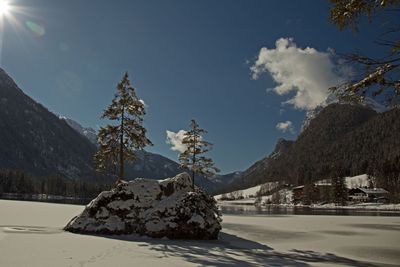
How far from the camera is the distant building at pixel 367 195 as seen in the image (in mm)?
144250

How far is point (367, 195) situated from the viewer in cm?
14662

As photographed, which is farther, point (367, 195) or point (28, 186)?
point (28, 186)

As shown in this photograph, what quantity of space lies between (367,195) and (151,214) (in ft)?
483

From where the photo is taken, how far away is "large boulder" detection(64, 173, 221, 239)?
60.6 ft

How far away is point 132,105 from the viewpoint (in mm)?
33969

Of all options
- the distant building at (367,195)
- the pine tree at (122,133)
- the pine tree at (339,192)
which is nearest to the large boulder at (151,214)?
the pine tree at (122,133)

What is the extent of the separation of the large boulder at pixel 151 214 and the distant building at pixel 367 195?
142 metres

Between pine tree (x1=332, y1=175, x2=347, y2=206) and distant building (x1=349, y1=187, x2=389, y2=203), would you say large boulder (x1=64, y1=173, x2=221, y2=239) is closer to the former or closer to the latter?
pine tree (x1=332, y1=175, x2=347, y2=206)

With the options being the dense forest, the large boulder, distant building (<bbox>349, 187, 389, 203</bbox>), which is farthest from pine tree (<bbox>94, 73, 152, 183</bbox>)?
distant building (<bbox>349, 187, 389, 203</bbox>)

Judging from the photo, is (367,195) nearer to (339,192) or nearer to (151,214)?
(339,192)

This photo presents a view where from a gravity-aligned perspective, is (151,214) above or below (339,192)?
below

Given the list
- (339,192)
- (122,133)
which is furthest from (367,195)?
(122,133)

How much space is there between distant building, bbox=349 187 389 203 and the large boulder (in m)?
142

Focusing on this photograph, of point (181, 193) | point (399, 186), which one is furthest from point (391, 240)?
point (399, 186)
